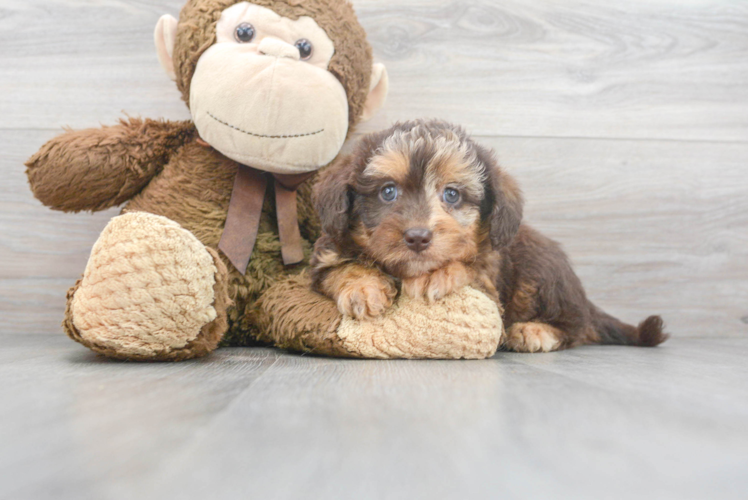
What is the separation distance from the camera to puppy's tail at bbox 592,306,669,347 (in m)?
2.33

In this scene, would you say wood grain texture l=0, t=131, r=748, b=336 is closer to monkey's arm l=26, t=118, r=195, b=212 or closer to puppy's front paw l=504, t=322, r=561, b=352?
puppy's front paw l=504, t=322, r=561, b=352

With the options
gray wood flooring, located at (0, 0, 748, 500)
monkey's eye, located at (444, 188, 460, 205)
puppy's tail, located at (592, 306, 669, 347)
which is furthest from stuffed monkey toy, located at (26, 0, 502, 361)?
puppy's tail, located at (592, 306, 669, 347)

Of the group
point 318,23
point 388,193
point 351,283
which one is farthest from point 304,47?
point 351,283

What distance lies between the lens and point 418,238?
65.3 inches

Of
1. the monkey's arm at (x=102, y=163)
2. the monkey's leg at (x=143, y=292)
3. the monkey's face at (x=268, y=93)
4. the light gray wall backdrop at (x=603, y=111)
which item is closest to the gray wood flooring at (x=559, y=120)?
the light gray wall backdrop at (x=603, y=111)

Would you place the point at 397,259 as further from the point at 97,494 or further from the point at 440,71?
the point at 440,71

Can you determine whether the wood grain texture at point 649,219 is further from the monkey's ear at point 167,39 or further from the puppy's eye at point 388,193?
the monkey's ear at point 167,39

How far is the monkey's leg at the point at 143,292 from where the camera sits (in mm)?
1492

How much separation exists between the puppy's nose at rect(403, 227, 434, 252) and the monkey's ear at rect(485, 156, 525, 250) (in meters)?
0.27

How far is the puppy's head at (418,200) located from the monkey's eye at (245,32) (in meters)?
0.57

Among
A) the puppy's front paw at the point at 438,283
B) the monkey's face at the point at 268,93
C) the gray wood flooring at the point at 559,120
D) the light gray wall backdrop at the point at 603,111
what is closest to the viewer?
the puppy's front paw at the point at 438,283

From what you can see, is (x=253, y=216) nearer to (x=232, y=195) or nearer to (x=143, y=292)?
(x=232, y=195)

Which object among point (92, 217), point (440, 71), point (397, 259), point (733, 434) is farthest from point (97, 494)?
point (440, 71)

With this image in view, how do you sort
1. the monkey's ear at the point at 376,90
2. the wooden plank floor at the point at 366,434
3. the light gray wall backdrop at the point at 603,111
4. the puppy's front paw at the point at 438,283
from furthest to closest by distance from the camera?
the light gray wall backdrop at the point at 603,111 → the monkey's ear at the point at 376,90 → the puppy's front paw at the point at 438,283 → the wooden plank floor at the point at 366,434
